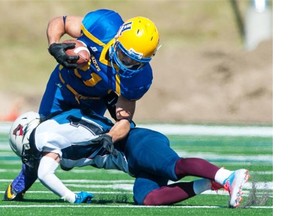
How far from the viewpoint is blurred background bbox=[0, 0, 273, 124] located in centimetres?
2350

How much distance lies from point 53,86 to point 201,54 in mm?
17274

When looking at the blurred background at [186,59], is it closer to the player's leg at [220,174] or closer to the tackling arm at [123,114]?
the tackling arm at [123,114]

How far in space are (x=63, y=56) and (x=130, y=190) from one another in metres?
1.90

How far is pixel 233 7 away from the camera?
35.9 metres

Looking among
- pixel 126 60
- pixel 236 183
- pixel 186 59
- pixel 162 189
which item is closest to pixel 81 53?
pixel 126 60

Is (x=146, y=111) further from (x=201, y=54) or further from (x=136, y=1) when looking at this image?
(x=136, y=1)

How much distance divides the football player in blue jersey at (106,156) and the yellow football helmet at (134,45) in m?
0.55

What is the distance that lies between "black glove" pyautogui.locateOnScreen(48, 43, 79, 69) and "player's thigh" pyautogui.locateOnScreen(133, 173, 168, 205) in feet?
3.26

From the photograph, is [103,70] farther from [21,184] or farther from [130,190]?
[130,190]

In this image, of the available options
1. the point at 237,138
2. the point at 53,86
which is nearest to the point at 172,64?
the point at 237,138

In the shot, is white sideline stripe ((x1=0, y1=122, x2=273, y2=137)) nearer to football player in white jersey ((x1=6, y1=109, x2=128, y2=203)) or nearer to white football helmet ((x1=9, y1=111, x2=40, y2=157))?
football player in white jersey ((x1=6, y1=109, x2=128, y2=203))

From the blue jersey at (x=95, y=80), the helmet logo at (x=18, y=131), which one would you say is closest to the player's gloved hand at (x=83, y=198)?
the helmet logo at (x=18, y=131)

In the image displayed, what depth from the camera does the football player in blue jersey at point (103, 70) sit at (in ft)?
26.0

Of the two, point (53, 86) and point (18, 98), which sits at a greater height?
point (53, 86)
